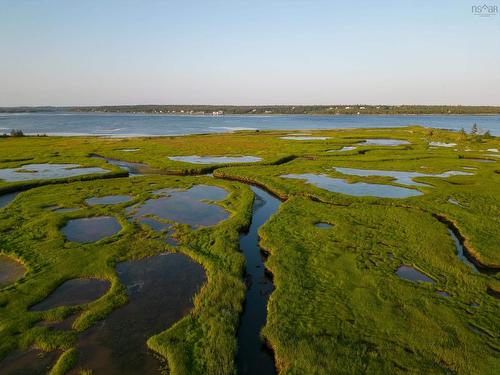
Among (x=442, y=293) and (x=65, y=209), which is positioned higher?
(x=65, y=209)

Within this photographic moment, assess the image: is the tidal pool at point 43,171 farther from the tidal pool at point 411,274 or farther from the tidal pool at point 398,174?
the tidal pool at point 411,274

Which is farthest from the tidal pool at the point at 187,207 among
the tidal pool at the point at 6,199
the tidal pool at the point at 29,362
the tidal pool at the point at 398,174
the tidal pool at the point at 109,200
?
the tidal pool at the point at 398,174

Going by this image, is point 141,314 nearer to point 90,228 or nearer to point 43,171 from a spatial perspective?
point 90,228

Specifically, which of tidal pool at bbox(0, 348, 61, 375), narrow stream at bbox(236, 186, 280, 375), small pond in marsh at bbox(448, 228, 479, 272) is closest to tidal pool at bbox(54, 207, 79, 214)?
narrow stream at bbox(236, 186, 280, 375)

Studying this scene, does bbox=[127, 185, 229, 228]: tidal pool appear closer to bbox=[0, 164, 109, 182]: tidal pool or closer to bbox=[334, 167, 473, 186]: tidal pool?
bbox=[0, 164, 109, 182]: tidal pool

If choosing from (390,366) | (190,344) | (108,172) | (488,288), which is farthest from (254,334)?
(108,172)

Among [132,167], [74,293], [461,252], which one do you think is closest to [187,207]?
[74,293]

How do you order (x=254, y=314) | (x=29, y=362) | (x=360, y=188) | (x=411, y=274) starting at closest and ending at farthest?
1. (x=29, y=362)
2. (x=254, y=314)
3. (x=411, y=274)
4. (x=360, y=188)

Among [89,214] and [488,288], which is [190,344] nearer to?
[488,288]
